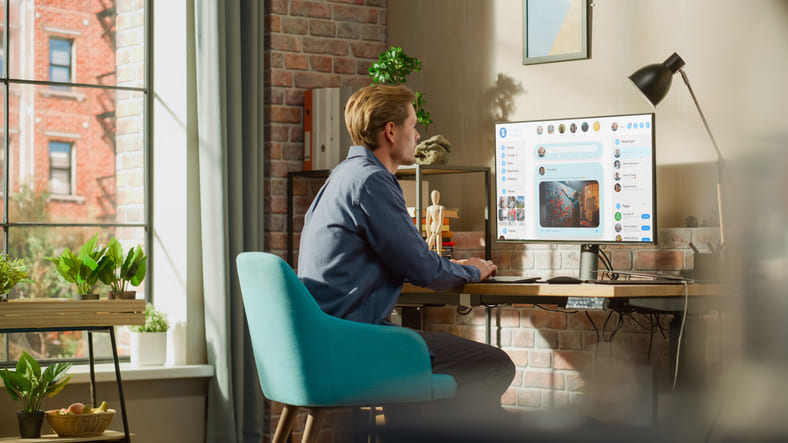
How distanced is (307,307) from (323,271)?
219 millimetres

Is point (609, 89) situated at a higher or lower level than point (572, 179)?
higher

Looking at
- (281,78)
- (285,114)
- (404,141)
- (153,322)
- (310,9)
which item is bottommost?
(153,322)

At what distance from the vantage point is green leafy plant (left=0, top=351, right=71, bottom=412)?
2889 mm

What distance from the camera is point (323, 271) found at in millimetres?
2098

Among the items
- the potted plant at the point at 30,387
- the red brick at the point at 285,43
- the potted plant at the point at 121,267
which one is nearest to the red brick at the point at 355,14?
the red brick at the point at 285,43

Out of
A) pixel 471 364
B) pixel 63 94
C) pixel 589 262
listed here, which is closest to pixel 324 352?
pixel 471 364

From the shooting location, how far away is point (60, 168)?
362 centimetres

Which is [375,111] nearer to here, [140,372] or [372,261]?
[372,261]

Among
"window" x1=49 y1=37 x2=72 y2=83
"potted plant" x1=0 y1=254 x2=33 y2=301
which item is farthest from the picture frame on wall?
"potted plant" x1=0 y1=254 x2=33 y2=301

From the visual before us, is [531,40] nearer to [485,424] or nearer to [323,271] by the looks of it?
[323,271]

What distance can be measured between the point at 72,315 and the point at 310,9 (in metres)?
1.58

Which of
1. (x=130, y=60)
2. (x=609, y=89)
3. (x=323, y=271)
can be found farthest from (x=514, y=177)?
(x=130, y=60)

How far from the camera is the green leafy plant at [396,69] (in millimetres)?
3545

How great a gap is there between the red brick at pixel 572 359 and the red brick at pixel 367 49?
149cm
